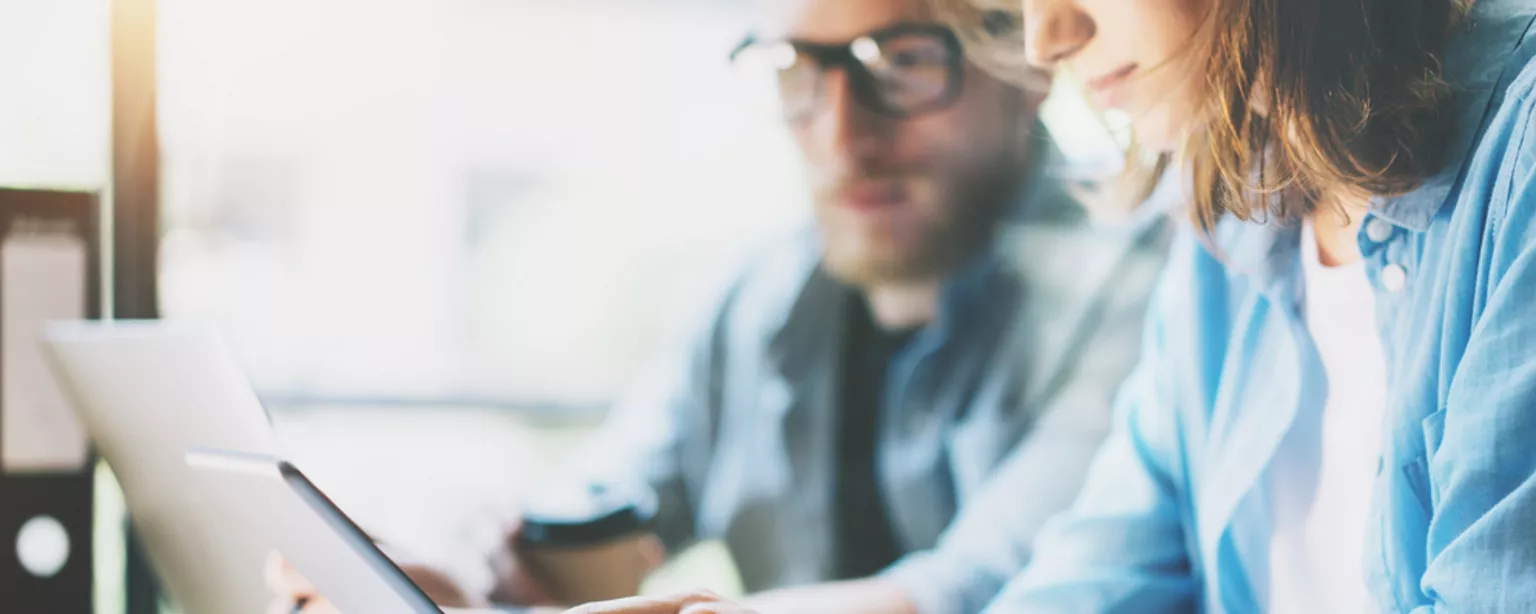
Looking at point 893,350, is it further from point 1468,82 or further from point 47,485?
point 47,485

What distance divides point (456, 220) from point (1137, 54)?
52.1 inches

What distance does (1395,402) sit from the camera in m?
0.69

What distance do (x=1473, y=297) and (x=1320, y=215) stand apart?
0.13 metres

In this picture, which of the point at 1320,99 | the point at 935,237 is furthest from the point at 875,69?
the point at 1320,99

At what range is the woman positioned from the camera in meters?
0.61

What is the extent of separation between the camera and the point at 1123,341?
126cm

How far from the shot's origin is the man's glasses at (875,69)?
1.23 meters

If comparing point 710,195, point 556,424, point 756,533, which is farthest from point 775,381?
point 556,424

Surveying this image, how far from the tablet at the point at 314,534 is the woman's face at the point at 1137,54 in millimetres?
650

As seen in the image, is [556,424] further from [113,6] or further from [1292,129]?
[1292,129]

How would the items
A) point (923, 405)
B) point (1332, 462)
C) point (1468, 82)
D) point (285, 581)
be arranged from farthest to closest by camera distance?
point (923, 405) < point (285, 581) < point (1332, 462) < point (1468, 82)

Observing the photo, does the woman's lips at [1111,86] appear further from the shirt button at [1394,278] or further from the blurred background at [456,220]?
the blurred background at [456,220]

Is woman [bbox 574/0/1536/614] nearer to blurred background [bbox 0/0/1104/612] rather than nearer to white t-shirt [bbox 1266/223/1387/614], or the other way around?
white t-shirt [bbox 1266/223/1387/614]

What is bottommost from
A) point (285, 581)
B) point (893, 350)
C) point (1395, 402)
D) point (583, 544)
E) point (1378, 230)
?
point (583, 544)
